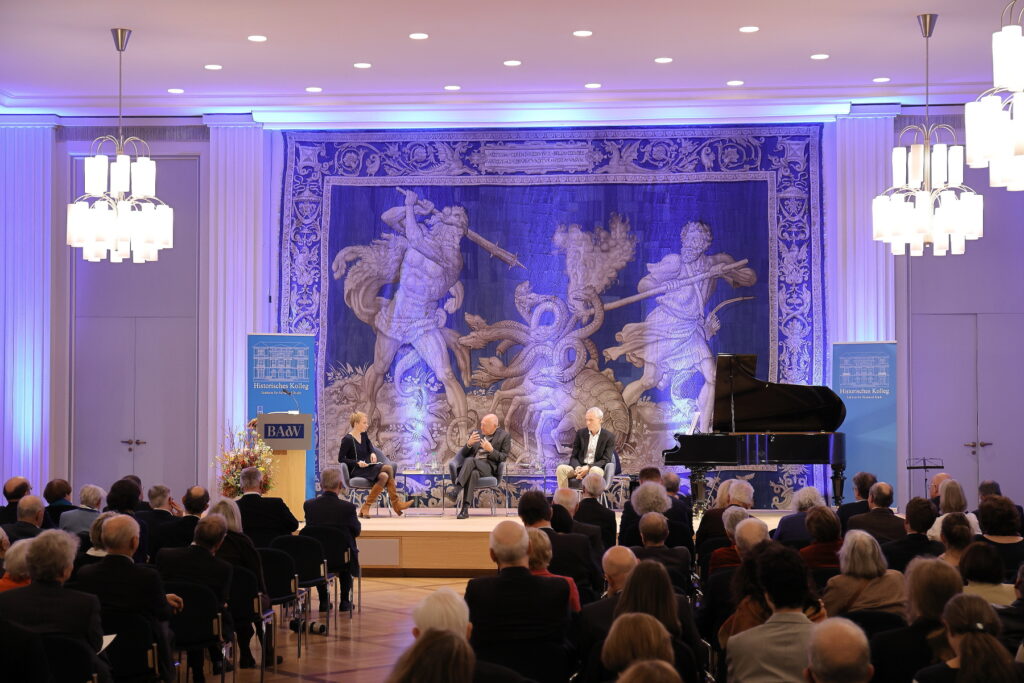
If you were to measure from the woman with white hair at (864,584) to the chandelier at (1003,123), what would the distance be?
220 centimetres

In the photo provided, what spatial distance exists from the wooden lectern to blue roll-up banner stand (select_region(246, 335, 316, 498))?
25.0 inches

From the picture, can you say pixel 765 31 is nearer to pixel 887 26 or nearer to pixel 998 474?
pixel 887 26

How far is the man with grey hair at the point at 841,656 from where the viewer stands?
329 centimetres

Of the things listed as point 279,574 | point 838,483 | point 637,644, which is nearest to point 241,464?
point 279,574

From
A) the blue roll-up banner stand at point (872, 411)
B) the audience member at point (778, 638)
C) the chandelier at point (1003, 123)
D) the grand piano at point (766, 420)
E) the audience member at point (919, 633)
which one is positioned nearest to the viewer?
the audience member at point (778, 638)

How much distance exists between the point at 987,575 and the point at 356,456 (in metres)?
8.00

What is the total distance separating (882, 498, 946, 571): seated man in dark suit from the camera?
20.7 feet

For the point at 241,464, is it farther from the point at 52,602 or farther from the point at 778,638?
the point at 778,638

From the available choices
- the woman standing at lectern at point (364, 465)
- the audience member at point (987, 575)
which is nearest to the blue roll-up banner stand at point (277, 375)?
the woman standing at lectern at point (364, 465)

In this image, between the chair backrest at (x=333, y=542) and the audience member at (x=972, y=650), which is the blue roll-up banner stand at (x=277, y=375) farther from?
the audience member at (x=972, y=650)

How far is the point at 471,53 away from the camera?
11.4 metres

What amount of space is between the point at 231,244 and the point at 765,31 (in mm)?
6200

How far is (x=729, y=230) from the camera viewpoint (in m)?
13.4

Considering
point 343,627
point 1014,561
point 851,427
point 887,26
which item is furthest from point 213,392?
point 1014,561
